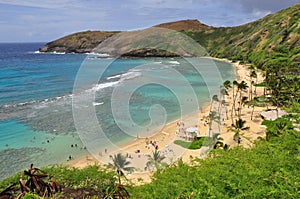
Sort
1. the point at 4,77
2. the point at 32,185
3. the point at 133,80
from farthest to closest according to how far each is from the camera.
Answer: the point at 4,77 → the point at 133,80 → the point at 32,185

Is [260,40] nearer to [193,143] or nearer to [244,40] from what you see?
[244,40]

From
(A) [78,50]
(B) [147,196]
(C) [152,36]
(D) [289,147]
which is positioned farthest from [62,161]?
(A) [78,50]

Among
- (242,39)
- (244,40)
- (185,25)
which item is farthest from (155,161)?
(185,25)

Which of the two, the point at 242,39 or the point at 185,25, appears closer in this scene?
the point at 242,39

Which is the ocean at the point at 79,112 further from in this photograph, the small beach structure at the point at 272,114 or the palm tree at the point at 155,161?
the small beach structure at the point at 272,114

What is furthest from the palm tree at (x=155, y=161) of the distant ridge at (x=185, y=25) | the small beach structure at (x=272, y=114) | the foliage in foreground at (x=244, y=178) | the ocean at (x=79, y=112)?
the distant ridge at (x=185, y=25)

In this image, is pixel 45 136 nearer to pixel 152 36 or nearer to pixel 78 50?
pixel 152 36

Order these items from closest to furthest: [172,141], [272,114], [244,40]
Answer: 1. [172,141]
2. [272,114]
3. [244,40]

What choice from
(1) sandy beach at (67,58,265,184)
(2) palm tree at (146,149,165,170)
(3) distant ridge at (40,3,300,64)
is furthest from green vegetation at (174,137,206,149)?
(3) distant ridge at (40,3,300,64)
